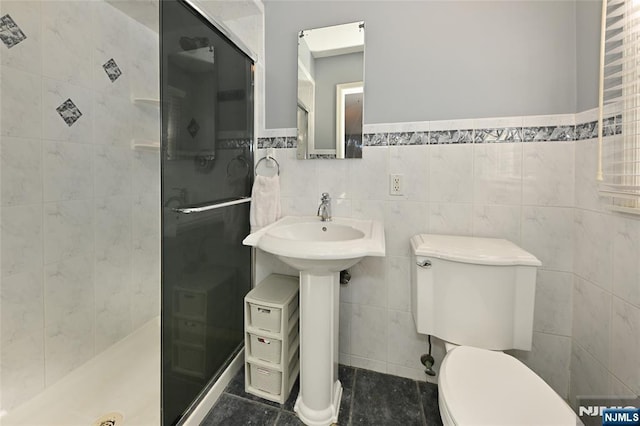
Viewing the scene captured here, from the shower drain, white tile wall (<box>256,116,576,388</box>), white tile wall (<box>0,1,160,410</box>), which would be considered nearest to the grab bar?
white tile wall (<box>256,116,576,388</box>)

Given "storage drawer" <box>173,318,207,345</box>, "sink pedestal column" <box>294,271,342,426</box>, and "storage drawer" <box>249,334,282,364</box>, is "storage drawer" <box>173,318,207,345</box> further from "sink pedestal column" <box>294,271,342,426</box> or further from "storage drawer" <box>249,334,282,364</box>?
"sink pedestal column" <box>294,271,342,426</box>

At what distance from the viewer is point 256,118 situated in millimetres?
1660

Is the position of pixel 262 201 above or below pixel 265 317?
above

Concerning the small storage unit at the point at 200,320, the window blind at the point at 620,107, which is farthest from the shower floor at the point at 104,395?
the window blind at the point at 620,107

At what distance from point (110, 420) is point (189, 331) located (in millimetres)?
566

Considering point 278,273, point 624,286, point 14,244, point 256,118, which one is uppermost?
point 256,118

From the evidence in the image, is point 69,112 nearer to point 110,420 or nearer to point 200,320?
point 200,320

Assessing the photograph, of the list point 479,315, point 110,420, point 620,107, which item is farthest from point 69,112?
point 620,107

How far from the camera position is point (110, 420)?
118 cm

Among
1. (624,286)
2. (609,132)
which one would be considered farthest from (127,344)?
(609,132)

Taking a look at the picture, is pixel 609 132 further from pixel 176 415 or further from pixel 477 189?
pixel 176 415

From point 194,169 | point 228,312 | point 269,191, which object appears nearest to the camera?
point 194,169

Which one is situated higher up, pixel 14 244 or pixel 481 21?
pixel 481 21

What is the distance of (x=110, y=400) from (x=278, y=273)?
3.31 feet
